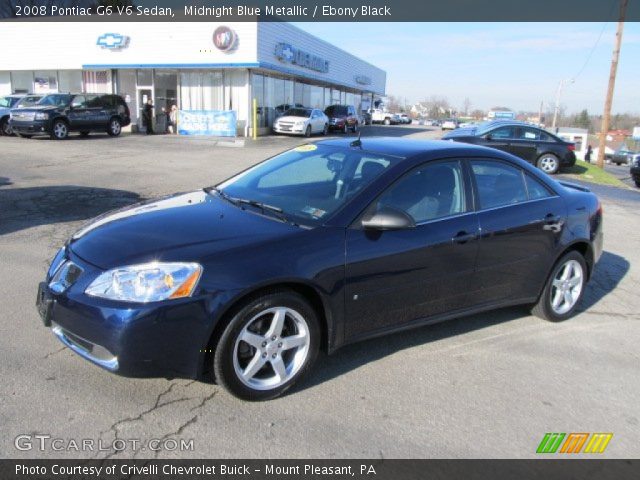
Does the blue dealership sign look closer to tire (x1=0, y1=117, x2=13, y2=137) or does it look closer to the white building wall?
the white building wall

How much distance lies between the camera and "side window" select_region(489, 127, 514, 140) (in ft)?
54.3

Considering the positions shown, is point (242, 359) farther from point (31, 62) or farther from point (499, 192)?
point (31, 62)

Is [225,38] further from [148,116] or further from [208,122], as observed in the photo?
[148,116]

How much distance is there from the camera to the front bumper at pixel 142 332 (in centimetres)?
294

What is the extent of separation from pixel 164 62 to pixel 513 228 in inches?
1076

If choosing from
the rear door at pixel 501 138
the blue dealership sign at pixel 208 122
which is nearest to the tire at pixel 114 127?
the blue dealership sign at pixel 208 122

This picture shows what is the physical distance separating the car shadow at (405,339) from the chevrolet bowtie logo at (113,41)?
28398 mm

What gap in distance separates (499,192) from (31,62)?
33.8 meters

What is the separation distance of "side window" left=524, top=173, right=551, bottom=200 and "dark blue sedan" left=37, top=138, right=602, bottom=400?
1cm

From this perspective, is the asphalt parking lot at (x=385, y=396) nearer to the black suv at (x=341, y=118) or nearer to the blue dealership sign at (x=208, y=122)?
the blue dealership sign at (x=208, y=122)

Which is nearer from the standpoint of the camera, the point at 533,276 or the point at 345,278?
the point at 345,278

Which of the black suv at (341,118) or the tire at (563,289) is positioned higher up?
the black suv at (341,118)
